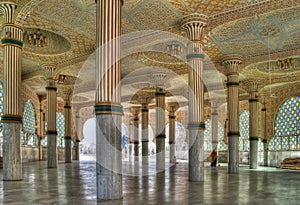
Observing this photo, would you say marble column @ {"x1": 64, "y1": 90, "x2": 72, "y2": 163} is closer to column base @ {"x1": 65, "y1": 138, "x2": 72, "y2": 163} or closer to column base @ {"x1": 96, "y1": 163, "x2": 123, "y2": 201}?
column base @ {"x1": 65, "y1": 138, "x2": 72, "y2": 163}

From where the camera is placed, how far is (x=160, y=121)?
73.9ft

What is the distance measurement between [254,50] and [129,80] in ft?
33.8

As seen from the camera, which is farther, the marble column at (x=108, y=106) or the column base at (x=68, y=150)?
the column base at (x=68, y=150)

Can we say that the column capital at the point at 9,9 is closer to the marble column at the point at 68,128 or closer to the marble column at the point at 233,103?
the marble column at the point at 233,103

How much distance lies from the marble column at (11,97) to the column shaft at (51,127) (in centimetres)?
846

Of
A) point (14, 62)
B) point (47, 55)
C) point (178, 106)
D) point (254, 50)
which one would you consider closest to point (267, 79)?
point (254, 50)

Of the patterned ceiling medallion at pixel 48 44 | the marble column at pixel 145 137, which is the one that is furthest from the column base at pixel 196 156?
the marble column at pixel 145 137

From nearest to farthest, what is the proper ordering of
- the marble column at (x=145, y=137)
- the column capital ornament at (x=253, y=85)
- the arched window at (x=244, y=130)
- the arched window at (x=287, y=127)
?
the column capital ornament at (x=253, y=85) < the marble column at (x=145, y=137) < the arched window at (x=287, y=127) < the arched window at (x=244, y=130)

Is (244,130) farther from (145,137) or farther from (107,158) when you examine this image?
(107,158)

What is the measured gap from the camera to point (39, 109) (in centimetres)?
3297

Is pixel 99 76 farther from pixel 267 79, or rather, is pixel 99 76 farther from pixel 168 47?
pixel 267 79

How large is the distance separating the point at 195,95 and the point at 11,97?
292 inches

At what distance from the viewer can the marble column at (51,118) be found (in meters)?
21.4

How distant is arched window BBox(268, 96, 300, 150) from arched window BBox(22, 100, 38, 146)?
2212 cm
